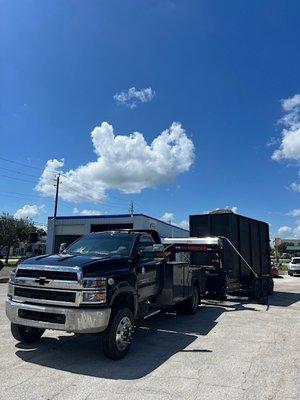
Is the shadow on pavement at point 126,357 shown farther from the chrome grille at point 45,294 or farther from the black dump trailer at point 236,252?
the black dump trailer at point 236,252

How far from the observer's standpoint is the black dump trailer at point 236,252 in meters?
14.6

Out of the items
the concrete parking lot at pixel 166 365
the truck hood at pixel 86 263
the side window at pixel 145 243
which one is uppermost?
the side window at pixel 145 243

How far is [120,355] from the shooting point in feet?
22.3

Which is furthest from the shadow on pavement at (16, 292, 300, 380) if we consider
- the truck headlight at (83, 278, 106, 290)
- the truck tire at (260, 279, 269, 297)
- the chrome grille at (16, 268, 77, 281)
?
the truck tire at (260, 279, 269, 297)

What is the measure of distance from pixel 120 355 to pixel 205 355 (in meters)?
1.51

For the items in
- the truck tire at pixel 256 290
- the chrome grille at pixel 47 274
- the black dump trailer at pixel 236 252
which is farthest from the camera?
the truck tire at pixel 256 290

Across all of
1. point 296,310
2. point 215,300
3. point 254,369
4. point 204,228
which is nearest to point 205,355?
point 254,369

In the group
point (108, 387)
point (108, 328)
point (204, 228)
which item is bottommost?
point (108, 387)

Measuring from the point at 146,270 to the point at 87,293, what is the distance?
2151mm

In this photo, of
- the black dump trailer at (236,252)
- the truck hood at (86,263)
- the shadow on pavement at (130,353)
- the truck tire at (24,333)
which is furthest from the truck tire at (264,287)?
the truck tire at (24,333)

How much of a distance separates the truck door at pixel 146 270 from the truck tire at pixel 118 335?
922 millimetres

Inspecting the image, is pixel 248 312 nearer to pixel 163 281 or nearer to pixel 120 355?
pixel 163 281

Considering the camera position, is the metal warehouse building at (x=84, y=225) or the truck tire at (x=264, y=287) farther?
the metal warehouse building at (x=84, y=225)

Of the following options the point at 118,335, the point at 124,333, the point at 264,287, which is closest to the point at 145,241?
the point at 124,333
